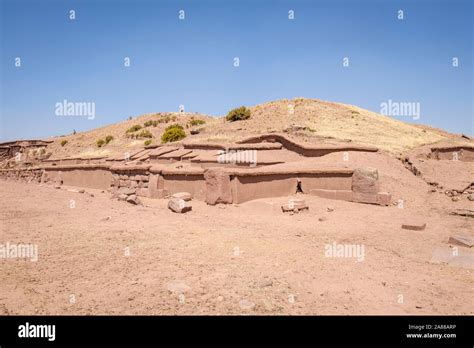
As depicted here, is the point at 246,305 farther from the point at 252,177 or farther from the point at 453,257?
the point at 252,177

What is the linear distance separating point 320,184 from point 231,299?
8875 millimetres

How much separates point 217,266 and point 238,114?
25.5 metres

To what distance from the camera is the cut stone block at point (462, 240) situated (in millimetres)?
7137

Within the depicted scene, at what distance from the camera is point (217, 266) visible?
5.63 metres

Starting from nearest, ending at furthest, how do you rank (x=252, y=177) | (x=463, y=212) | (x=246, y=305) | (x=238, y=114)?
(x=246, y=305)
(x=463, y=212)
(x=252, y=177)
(x=238, y=114)

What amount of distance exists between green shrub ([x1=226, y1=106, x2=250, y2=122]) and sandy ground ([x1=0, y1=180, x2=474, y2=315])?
21.1m

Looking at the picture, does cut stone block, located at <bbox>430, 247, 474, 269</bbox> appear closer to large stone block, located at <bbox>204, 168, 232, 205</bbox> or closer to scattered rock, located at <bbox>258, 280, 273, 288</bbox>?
scattered rock, located at <bbox>258, 280, 273, 288</bbox>

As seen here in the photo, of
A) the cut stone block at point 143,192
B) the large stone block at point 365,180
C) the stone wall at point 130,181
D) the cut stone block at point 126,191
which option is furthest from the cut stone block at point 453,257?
the cut stone block at point 126,191

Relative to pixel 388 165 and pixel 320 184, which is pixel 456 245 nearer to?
pixel 320 184

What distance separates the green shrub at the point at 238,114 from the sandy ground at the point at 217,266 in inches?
831

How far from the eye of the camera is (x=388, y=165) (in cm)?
1493

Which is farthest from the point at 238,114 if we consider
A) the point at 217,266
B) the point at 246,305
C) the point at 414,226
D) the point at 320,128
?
the point at 246,305
